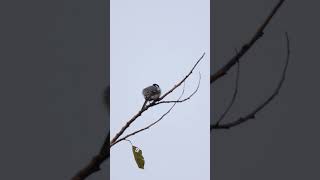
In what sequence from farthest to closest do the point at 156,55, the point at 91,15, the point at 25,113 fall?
the point at 156,55
the point at 91,15
the point at 25,113

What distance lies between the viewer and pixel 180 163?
1.17m

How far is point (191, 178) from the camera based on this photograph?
102 centimetres

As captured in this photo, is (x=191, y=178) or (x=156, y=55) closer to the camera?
(x=191, y=178)

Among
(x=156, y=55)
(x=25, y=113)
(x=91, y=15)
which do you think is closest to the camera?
(x=25, y=113)
